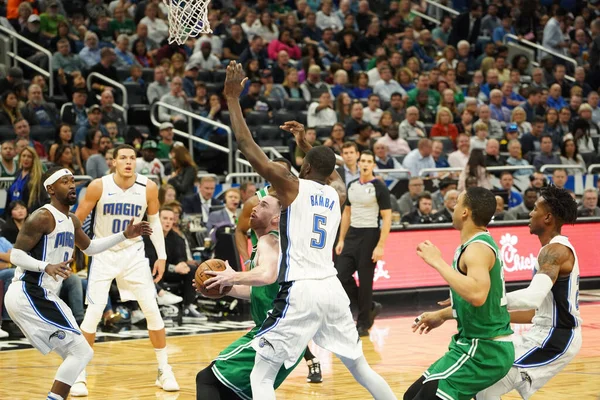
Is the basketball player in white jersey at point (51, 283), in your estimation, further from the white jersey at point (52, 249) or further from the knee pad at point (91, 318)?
the knee pad at point (91, 318)

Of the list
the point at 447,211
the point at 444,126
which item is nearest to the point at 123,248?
the point at 447,211

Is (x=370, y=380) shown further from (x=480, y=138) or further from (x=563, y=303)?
(x=480, y=138)

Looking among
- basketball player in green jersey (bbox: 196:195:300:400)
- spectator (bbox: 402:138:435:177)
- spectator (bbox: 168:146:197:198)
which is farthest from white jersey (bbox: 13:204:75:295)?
spectator (bbox: 402:138:435:177)

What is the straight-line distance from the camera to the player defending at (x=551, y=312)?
21.5 feet

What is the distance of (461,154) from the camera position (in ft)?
60.2

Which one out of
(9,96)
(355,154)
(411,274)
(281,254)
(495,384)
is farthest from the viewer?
(9,96)

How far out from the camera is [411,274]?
14953 mm

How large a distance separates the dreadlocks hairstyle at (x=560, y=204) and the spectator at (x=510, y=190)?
415 inches

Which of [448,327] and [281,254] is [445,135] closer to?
[448,327]

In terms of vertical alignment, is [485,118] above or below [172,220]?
above

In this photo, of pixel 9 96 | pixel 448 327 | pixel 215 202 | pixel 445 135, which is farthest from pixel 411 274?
pixel 9 96

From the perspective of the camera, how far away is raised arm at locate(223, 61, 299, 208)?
6312 millimetres

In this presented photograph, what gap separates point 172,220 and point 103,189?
13.3ft

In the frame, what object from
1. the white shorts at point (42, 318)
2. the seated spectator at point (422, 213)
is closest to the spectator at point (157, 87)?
the seated spectator at point (422, 213)
